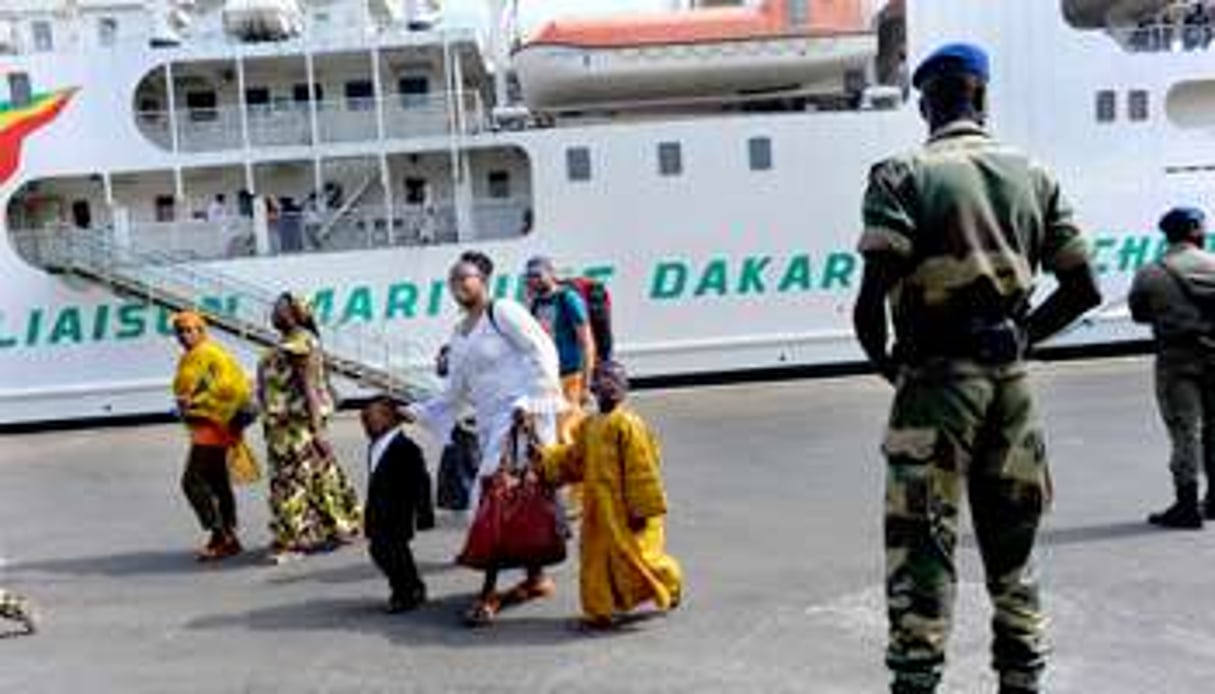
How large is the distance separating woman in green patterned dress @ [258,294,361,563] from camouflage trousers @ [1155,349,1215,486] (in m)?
4.33

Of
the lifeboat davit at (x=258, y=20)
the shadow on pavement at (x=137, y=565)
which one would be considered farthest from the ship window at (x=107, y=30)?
the shadow on pavement at (x=137, y=565)

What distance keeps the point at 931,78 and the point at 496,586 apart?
11.2 ft

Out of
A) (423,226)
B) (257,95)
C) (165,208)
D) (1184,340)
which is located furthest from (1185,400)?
(257,95)

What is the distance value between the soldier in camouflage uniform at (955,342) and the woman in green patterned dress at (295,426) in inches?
168

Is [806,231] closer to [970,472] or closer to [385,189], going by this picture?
[385,189]

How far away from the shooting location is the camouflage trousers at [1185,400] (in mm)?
6477

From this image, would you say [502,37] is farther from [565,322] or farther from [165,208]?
[565,322]

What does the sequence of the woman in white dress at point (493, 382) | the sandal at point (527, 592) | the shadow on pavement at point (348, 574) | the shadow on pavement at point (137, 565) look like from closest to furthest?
the woman in white dress at point (493, 382)
the sandal at point (527, 592)
the shadow on pavement at point (348, 574)
the shadow on pavement at point (137, 565)

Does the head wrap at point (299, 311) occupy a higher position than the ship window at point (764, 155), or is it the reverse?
the ship window at point (764, 155)

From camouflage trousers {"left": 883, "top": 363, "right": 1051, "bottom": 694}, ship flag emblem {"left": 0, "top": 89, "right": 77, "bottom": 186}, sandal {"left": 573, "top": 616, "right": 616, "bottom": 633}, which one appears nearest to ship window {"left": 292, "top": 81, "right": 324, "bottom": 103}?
ship flag emblem {"left": 0, "top": 89, "right": 77, "bottom": 186}

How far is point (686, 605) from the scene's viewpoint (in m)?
5.69

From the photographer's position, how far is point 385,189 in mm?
16891

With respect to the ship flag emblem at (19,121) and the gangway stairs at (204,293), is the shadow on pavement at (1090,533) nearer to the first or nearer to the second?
the gangway stairs at (204,293)

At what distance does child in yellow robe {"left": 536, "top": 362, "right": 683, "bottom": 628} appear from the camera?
5332 mm
